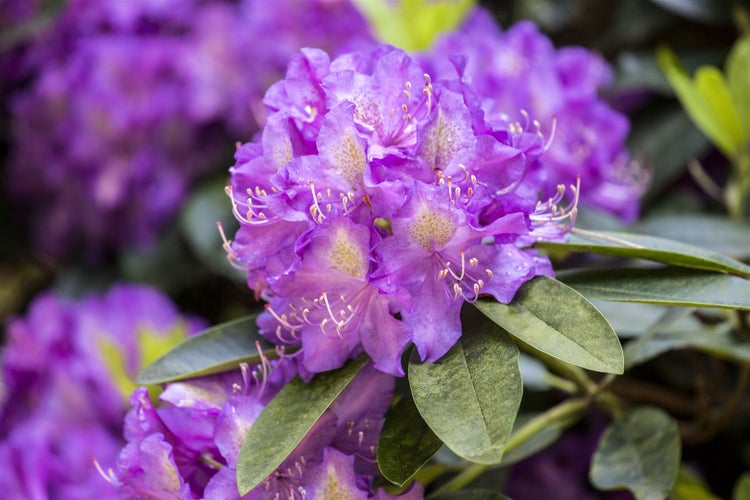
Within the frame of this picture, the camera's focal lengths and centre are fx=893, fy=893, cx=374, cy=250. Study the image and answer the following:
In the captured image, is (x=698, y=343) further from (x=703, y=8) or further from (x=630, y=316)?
(x=703, y=8)

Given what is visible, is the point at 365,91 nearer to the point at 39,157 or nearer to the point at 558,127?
the point at 558,127

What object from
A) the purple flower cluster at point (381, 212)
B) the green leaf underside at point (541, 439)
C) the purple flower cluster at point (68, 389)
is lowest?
the purple flower cluster at point (68, 389)

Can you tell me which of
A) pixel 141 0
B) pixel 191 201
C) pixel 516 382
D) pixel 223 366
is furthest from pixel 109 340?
pixel 516 382

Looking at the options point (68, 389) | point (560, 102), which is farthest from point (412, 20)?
point (68, 389)

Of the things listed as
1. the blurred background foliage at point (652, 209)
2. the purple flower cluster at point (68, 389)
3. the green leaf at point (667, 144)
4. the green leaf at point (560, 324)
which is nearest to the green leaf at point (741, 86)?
the blurred background foliage at point (652, 209)

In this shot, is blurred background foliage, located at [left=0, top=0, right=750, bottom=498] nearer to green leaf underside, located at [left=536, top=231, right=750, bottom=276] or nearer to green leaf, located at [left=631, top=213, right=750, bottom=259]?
green leaf, located at [left=631, top=213, right=750, bottom=259]

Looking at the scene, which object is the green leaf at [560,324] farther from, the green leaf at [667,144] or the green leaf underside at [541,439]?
the green leaf at [667,144]

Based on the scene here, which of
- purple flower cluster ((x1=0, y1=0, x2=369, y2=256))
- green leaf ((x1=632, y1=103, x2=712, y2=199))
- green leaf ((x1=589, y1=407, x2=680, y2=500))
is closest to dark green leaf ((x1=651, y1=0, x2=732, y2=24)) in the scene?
green leaf ((x1=632, y1=103, x2=712, y2=199))
